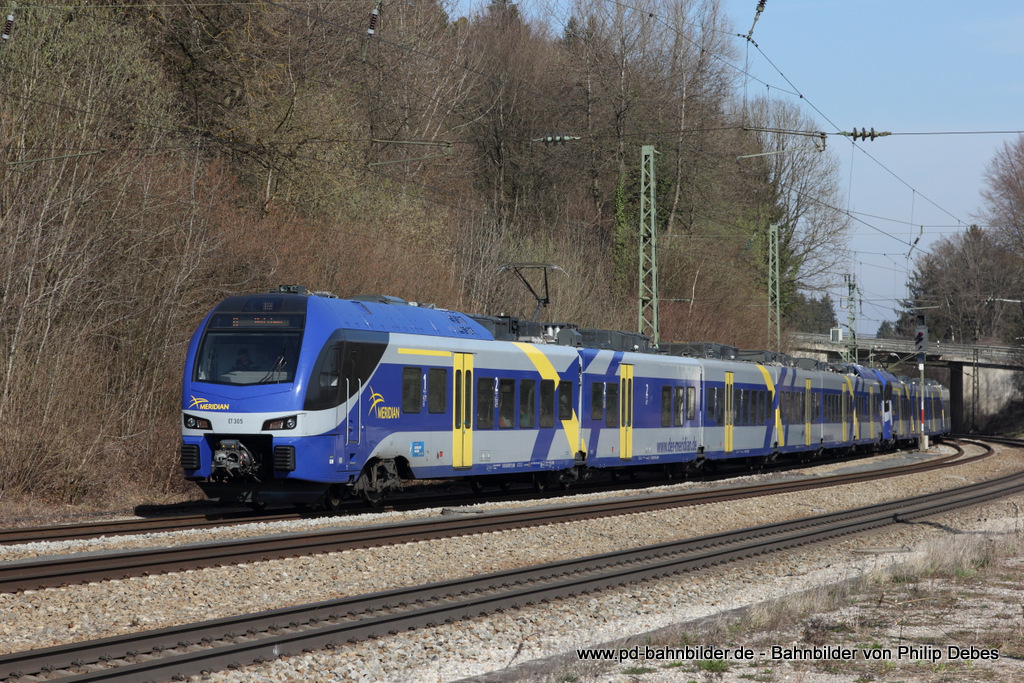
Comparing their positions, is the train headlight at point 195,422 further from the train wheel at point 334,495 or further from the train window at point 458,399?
the train window at point 458,399

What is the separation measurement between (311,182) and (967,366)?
235 ft

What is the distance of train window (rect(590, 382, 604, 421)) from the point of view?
75.1 feet

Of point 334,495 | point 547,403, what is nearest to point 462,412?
point 334,495

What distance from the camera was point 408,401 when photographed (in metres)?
17.4

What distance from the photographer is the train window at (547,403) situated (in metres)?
21.2

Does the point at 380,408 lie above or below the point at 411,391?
below

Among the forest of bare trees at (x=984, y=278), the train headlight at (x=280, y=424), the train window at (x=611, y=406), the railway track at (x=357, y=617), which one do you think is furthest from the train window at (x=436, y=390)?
the forest of bare trees at (x=984, y=278)

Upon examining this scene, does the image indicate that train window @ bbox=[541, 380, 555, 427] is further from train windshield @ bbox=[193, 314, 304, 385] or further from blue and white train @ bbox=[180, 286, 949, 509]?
train windshield @ bbox=[193, 314, 304, 385]

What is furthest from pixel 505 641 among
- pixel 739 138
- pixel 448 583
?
pixel 739 138

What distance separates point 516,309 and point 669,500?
16.6 m

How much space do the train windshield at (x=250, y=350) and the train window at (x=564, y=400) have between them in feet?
Answer: 23.3

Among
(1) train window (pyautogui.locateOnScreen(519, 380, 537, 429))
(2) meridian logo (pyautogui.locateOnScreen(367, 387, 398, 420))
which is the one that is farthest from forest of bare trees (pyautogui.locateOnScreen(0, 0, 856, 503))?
(1) train window (pyautogui.locateOnScreen(519, 380, 537, 429))

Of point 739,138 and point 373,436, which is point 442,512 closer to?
point 373,436

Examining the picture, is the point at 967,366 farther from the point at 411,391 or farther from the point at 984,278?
the point at 411,391
